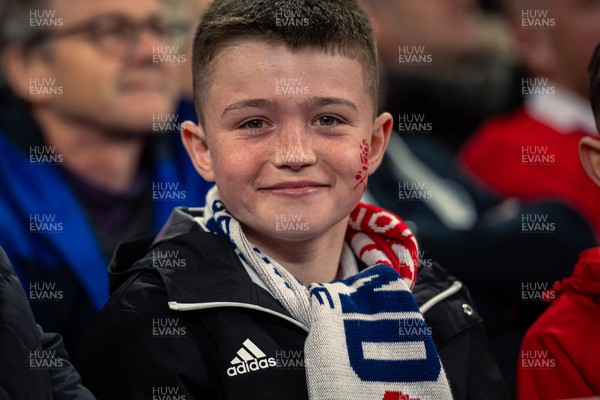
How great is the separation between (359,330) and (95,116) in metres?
1.35

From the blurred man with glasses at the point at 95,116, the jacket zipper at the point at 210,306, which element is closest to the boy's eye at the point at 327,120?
the jacket zipper at the point at 210,306

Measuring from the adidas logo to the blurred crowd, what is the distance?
618 mm

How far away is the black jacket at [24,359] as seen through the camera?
1.51 m

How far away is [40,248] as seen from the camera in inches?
99.6

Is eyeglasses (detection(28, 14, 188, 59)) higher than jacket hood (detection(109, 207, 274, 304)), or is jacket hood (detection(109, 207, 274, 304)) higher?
eyeglasses (detection(28, 14, 188, 59))

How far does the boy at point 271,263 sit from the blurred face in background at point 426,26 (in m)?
1.73

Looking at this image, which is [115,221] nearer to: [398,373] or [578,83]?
[398,373]

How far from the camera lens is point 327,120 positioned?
1.85m

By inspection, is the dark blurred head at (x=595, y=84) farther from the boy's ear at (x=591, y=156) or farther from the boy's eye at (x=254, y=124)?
the boy's eye at (x=254, y=124)

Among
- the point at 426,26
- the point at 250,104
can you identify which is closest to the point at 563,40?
the point at 426,26

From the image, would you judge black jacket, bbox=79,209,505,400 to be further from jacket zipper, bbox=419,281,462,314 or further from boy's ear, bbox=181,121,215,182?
jacket zipper, bbox=419,281,462,314

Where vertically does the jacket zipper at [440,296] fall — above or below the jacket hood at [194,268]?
below

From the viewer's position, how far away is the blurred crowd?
2572 mm

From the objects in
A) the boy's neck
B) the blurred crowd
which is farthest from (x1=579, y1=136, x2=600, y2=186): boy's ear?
the boy's neck
